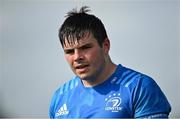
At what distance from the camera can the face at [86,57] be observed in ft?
8.98

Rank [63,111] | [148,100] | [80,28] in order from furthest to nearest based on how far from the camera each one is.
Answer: [63,111], [80,28], [148,100]

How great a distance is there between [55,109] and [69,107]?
201mm

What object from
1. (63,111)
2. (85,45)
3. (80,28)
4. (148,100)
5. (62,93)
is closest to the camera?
(148,100)

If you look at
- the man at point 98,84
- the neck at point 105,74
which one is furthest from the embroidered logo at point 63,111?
the neck at point 105,74

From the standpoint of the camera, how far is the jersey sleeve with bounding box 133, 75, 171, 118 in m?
2.66

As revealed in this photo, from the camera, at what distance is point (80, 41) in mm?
2775

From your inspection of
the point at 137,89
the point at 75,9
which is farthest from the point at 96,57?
the point at 75,9

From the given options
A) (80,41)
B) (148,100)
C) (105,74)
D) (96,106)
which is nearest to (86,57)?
(80,41)

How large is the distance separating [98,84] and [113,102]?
0.79 ft

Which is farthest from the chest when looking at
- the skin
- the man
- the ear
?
the ear

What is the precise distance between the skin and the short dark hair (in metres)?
0.04

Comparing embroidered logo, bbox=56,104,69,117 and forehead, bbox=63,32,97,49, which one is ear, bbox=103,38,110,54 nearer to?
forehead, bbox=63,32,97,49

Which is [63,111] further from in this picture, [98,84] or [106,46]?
[106,46]

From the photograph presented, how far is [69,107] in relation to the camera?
300 centimetres
